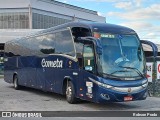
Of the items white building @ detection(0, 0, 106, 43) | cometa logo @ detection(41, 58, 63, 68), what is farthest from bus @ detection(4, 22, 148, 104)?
white building @ detection(0, 0, 106, 43)

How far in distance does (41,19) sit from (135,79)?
83.7 metres

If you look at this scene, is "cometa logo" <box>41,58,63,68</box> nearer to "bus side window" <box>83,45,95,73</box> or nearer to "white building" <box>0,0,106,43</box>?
"bus side window" <box>83,45,95,73</box>

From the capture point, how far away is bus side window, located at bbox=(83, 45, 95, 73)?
1435cm

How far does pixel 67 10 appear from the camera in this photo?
354 ft

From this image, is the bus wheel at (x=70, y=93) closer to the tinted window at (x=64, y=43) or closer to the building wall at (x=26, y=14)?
the tinted window at (x=64, y=43)

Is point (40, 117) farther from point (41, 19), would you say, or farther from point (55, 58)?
point (41, 19)

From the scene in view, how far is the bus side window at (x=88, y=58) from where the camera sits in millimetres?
14353

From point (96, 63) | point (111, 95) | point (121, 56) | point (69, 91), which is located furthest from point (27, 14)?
point (111, 95)

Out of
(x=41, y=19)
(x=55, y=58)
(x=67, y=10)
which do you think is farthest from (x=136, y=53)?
(x=67, y=10)

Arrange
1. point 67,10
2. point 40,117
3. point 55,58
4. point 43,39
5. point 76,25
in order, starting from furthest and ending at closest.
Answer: point 67,10
point 43,39
point 55,58
point 76,25
point 40,117

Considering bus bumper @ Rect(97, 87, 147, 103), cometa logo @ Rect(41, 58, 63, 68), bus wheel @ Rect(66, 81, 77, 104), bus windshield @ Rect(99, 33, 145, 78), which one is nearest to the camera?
bus bumper @ Rect(97, 87, 147, 103)

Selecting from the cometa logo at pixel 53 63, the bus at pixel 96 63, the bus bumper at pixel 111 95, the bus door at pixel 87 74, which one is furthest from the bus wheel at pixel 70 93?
the bus bumper at pixel 111 95

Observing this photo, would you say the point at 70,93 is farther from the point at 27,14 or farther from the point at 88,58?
the point at 27,14

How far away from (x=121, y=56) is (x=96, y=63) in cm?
102
